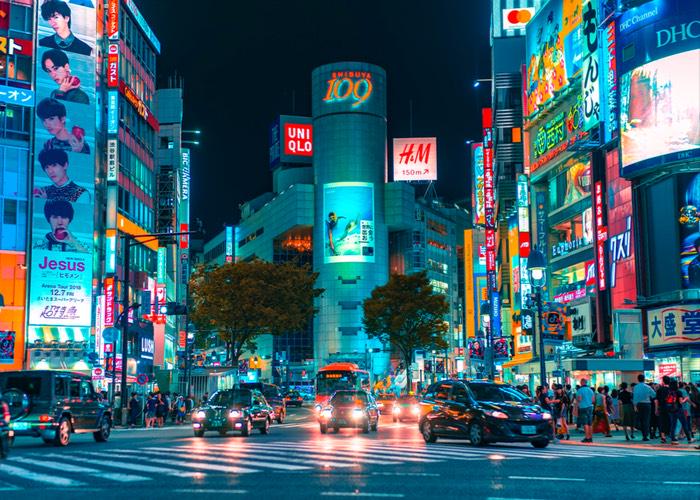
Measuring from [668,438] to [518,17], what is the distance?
75.4 metres

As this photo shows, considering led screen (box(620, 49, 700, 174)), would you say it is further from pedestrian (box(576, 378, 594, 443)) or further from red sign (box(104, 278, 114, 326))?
red sign (box(104, 278, 114, 326))

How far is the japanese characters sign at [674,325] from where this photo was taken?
43.0 m

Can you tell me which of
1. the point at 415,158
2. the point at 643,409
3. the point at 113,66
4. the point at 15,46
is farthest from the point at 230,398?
the point at 415,158

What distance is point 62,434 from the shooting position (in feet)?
93.4

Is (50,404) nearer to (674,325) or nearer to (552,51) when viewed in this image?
(674,325)

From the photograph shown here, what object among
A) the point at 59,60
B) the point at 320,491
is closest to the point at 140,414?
the point at 59,60

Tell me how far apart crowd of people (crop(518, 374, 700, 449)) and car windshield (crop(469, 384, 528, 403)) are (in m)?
2.29

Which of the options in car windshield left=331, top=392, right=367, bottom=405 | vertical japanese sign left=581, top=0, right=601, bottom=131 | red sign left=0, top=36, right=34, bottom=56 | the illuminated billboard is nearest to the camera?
car windshield left=331, top=392, right=367, bottom=405

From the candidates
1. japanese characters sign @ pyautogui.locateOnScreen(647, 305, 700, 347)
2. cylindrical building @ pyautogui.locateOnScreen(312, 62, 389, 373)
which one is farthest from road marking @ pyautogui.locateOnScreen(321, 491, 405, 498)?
cylindrical building @ pyautogui.locateOnScreen(312, 62, 389, 373)

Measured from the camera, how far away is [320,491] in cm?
1391

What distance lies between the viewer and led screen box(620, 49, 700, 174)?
44.8 meters

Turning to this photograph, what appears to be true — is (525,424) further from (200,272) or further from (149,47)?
(149,47)

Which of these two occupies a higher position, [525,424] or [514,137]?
[514,137]

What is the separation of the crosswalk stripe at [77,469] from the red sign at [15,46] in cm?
4799
